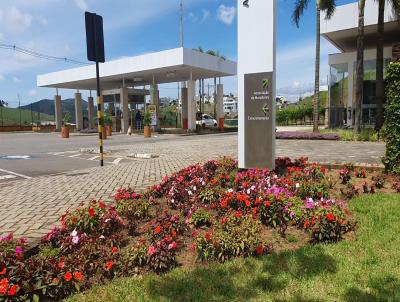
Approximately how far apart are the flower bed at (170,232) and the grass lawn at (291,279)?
0.63ft

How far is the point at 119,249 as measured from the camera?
13.3 feet

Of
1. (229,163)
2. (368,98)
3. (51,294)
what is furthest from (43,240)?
(368,98)

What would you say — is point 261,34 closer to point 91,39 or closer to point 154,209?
point 154,209

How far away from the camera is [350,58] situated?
28.5 meters

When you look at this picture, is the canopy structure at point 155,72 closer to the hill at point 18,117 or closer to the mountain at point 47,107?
the mountain at point 47,107

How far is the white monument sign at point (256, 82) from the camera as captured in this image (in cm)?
675

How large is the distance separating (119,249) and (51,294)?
1.01m

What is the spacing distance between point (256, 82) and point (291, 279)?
14.5 feet

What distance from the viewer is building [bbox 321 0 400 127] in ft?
83.9

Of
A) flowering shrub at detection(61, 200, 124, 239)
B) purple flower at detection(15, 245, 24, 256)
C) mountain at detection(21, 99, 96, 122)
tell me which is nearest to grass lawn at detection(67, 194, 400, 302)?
purple flower at detection(15, 245, 24, 256)

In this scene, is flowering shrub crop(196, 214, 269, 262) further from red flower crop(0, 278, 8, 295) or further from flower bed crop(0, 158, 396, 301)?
red flower crop(0, 278, 8, 295)

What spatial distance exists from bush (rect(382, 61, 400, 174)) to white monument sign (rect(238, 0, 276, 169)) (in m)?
2.18

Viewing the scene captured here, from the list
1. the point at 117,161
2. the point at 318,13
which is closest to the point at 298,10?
the point at 318,13

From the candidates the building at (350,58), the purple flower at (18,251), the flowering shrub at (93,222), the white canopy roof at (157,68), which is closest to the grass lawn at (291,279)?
the purple flower at (18,251)
